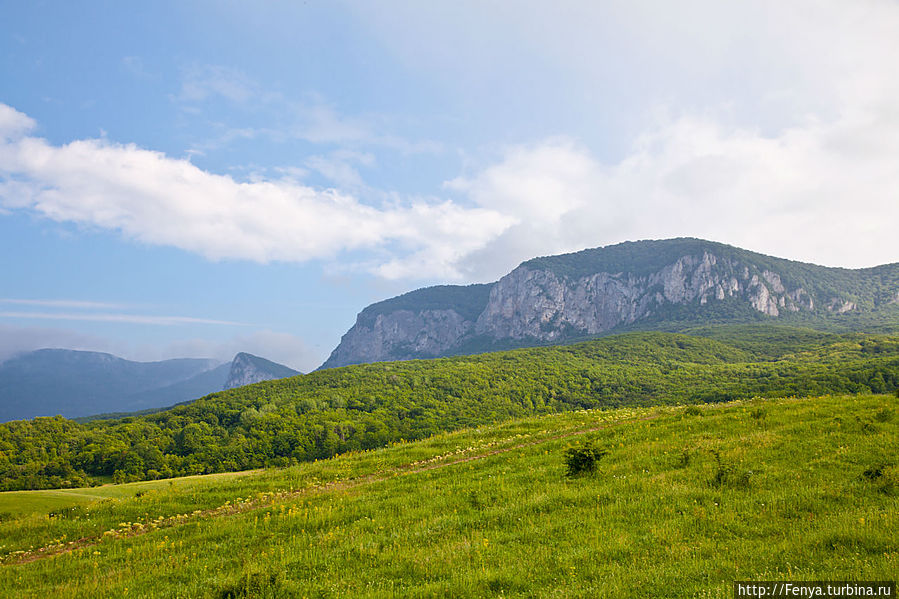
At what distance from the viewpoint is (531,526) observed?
38.1 feet

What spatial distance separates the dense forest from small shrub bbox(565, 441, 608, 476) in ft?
169

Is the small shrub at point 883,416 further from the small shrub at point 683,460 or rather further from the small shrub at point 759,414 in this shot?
the small shrub at point 683,460

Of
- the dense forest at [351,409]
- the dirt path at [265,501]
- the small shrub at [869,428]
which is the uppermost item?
the small shrub at [869,428]

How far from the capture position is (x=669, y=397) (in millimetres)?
137375

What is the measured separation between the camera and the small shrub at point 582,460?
16.2 m

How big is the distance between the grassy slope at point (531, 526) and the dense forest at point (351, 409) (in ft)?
162

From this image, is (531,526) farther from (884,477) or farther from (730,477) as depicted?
(884,477)

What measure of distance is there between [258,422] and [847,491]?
129 m

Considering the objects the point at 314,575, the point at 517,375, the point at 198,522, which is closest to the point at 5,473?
the point at 198,522

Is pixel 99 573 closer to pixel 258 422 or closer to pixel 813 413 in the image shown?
pixel 813 413

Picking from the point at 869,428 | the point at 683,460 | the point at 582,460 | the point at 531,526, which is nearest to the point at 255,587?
the point at 531,526

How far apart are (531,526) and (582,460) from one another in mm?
5549

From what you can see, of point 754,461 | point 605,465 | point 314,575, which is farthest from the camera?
point 605,465

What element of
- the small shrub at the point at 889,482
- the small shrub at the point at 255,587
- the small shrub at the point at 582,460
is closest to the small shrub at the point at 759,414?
the small shrub at the point at 889,482
